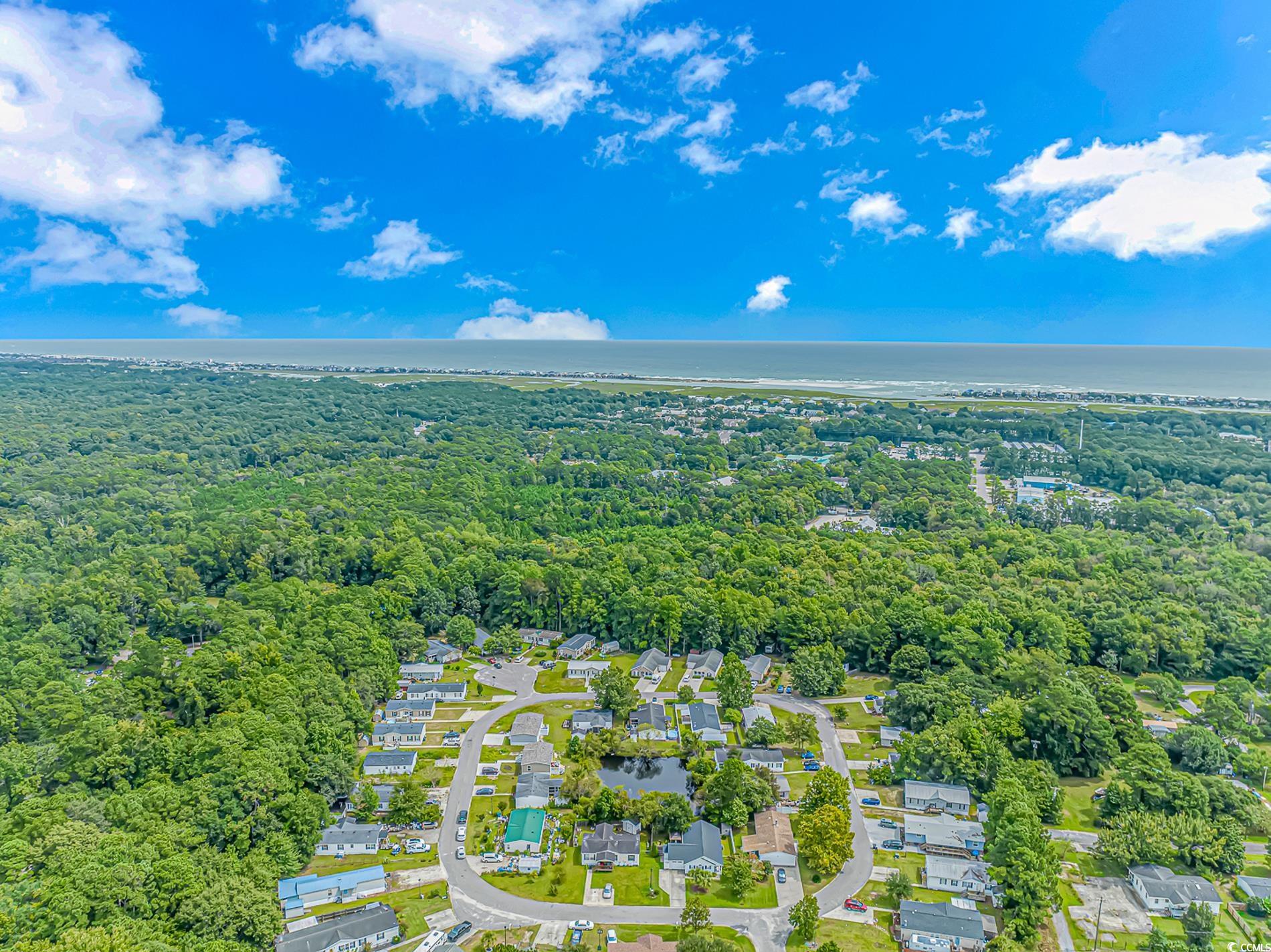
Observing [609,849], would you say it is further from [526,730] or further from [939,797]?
[939,797]

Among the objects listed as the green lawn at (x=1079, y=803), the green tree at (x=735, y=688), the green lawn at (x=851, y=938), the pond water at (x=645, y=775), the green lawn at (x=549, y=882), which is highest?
the green tree at (x=735, y=688)

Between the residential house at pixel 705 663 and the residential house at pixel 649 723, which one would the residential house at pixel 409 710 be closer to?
the residential house at pixel 649 723

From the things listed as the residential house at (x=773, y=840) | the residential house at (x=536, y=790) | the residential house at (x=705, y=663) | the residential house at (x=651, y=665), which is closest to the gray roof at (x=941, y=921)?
the residential house at (x=773, y=840)

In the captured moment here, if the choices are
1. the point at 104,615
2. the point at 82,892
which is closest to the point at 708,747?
the point at 82,892

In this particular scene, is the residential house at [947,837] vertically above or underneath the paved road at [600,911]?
above

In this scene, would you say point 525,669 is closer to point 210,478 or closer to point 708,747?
point 708,747

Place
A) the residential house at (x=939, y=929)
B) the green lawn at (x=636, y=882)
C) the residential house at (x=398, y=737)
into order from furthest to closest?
the residential house at (x=398, y=737) < the green lawn at (x=636, y=882) < the residential house at (x=939, y=929)
